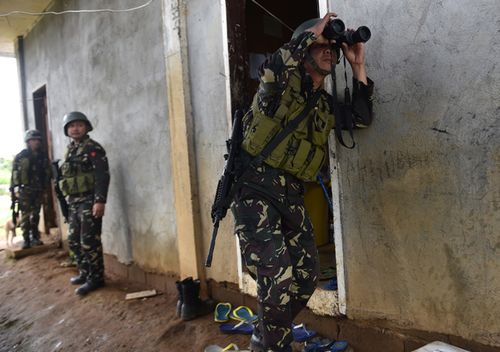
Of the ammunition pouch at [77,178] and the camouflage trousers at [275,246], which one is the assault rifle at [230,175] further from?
the ammunition pouch at [77,178]

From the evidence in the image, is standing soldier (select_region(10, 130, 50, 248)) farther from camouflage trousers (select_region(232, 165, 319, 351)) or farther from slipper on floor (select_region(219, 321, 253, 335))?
camouflage trousers (select_region(232, 165, 319, 351))

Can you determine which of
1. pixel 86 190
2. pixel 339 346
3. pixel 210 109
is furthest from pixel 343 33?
pixel 86 190

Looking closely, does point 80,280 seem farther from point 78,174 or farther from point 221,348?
point 221,348

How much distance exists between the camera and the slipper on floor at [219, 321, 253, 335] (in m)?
3.00

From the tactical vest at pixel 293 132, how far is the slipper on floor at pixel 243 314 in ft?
4.66

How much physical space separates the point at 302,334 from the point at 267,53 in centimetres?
295

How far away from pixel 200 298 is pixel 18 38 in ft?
23.7

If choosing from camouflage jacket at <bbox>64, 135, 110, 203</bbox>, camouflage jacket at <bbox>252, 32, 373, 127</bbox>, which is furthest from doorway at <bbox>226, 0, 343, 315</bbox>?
camouflage jacket at <bbox>64, 135, 110, 203</bbox>

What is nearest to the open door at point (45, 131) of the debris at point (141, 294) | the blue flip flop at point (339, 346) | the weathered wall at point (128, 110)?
the weathered wall at point (128, 110)

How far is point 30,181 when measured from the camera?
22.4 ft

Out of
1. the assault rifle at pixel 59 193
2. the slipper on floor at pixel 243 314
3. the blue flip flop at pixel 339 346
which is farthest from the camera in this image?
the assault rifle at pixel 59 193

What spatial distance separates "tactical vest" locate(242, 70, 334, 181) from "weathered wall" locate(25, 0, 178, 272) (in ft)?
6.68

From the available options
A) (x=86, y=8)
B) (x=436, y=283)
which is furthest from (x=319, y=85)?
(x=86, y=8)

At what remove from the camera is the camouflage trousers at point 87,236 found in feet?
15.0
